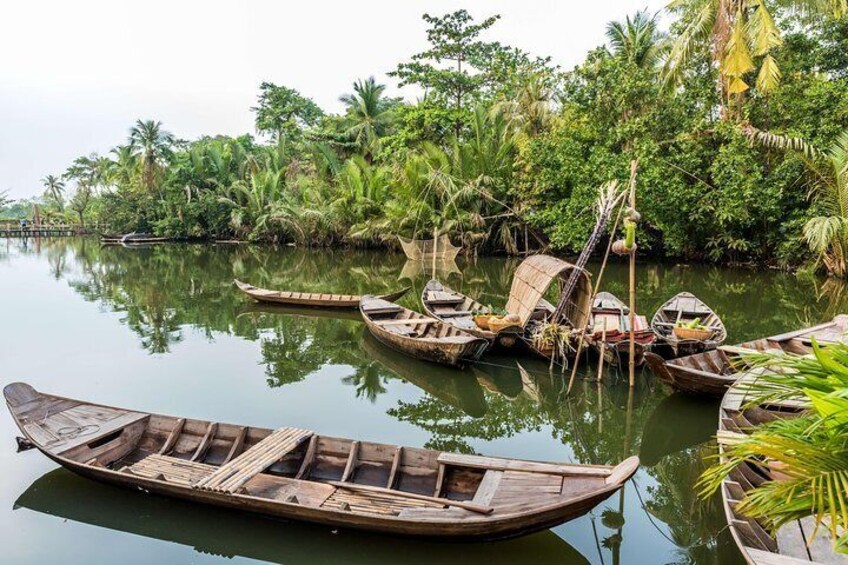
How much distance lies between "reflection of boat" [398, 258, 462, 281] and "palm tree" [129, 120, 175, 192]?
19560 millimetres

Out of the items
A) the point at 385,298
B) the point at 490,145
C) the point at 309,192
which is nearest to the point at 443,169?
the point at 490,145

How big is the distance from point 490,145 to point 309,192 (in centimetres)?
985

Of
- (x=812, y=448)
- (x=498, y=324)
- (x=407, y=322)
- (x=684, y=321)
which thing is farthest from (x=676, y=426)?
(x=812, y=448)

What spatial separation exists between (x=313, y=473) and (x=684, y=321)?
6583 mm

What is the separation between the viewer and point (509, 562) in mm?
3867

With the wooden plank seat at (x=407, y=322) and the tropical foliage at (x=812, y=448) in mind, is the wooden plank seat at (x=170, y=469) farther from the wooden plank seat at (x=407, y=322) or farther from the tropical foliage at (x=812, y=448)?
the wooden plank seat at (x=407, y=322)

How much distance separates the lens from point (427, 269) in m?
21.2

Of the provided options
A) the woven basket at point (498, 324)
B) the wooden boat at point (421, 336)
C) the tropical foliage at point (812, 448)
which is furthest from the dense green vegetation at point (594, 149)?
the tropical foliage at point (812, 448)

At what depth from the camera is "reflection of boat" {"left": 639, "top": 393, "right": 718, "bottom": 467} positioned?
576cm

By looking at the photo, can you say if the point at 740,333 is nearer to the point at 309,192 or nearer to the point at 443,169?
the point at 443,169

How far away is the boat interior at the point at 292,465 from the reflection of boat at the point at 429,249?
56.0ft

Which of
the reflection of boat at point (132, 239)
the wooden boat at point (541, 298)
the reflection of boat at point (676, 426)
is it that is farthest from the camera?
the reflection of boat at point (132, 239)

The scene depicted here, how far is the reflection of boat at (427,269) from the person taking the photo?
63.6ft

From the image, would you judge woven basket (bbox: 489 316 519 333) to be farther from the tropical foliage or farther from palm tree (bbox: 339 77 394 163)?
palm tree (bbox: 339 77 394 163)
